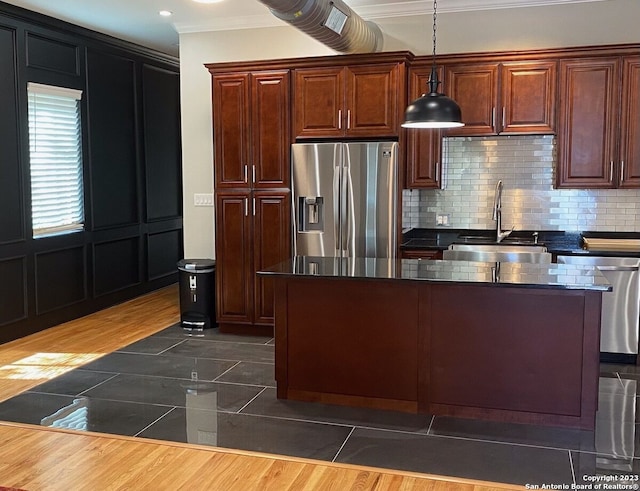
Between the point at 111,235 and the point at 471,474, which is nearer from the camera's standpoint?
the point at 471,474

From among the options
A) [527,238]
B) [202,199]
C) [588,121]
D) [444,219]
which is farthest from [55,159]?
[588,121]

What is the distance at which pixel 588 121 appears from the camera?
5312 millimetres

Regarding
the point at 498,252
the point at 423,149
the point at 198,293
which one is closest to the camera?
the point at 498,252

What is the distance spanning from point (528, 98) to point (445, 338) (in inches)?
97.6

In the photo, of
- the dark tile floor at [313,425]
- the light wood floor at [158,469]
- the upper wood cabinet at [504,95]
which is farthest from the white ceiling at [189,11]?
the light wood floor at [158,469]

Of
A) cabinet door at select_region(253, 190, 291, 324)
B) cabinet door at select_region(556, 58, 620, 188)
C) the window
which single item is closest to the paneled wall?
the window

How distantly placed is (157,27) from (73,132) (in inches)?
52.4

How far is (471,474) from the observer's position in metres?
3.24

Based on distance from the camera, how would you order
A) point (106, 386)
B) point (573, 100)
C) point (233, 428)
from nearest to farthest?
point (233, 428) < point (106, 386) < point (573, 100)

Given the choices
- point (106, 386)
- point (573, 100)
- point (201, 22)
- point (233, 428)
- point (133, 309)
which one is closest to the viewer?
point (233, 428)

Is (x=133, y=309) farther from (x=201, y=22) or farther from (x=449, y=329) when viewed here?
(x=449, y=329)

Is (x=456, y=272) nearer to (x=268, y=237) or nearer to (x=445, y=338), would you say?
(x=445, y=338)

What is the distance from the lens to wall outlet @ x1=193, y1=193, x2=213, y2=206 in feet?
21.7

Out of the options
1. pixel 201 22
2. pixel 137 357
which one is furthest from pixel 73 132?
pixel 137 357
